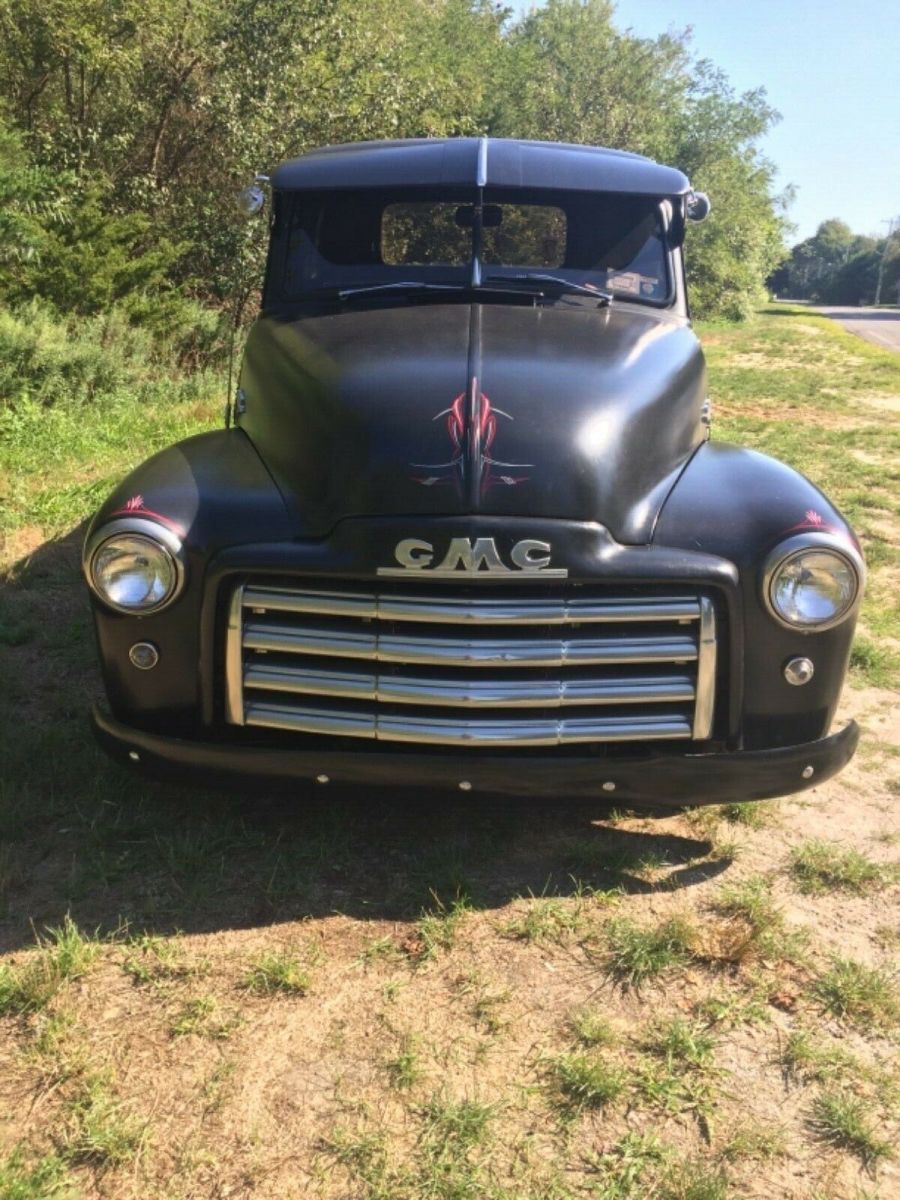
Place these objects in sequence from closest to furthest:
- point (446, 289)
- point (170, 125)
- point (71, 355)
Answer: point (446, 289), point (71, 355), point (170, 125)

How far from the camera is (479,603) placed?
9.00ft

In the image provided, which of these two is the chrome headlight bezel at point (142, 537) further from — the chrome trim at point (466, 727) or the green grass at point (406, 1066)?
the green grass at point (406, 1066)

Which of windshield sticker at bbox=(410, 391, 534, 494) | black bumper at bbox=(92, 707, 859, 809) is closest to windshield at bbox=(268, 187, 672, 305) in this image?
windshield sticker at bbox=(410, 391, 534, 494)

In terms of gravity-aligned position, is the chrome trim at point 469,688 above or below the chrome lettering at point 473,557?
below

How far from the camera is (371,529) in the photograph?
2.78 metres

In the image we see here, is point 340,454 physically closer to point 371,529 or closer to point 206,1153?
point 371,529

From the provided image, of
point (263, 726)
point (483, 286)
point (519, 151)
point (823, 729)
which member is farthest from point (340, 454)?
point (519, 151)

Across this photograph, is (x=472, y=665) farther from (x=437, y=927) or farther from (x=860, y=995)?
(x=860, y=995)

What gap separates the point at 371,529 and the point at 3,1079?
163cm

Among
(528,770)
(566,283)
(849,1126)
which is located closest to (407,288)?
(566,283)

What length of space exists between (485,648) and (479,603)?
5.1 inches

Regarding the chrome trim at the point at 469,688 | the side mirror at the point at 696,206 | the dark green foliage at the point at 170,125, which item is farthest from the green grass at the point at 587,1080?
the dark green foliage at the point at 170,125

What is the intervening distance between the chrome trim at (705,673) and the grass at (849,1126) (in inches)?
39.6

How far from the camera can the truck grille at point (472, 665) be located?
2771 millimetres
